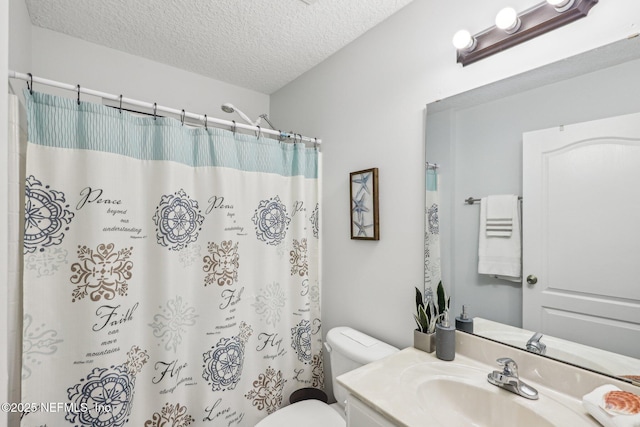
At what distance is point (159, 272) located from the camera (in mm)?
1334

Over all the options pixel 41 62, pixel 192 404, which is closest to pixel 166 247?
pixel 192 404

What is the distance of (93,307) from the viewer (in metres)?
1.17

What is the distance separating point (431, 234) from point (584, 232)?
52 cm

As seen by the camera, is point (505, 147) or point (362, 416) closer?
point (362, 416)

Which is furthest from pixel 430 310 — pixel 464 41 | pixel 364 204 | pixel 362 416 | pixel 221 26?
pixel 221 26

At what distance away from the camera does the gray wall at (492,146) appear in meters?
0.91

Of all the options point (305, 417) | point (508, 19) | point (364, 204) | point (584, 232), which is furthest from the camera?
point (364, 204)

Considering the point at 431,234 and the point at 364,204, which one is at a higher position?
the point at 364,204

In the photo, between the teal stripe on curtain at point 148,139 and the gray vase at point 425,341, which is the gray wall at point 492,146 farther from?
the teal stripe on curtain at point 148,139

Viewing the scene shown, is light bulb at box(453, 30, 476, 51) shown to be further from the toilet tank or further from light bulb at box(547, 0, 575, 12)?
the toilet tank

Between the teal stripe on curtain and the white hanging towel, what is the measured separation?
3.38 ft

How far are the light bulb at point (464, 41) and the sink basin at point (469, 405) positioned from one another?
127 centimetres

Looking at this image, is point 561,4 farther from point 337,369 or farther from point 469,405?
point 337,369

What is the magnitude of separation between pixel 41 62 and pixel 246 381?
206cm
